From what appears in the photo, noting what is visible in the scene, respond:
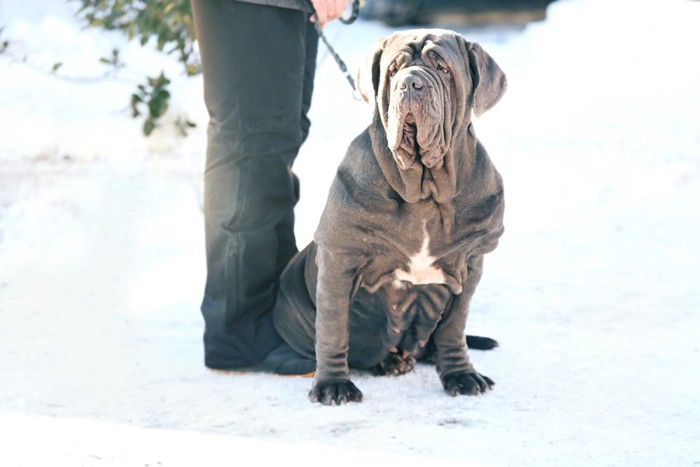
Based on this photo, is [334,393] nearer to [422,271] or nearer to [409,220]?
[422,271]

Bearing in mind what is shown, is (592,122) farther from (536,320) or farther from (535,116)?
(536,320)

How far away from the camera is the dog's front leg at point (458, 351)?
9.82ft

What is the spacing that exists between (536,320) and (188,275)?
157 centimetres

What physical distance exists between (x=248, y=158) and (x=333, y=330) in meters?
0.60

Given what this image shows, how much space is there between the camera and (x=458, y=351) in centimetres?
306

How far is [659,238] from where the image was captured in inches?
197

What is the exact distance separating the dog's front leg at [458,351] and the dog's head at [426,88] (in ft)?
1.56

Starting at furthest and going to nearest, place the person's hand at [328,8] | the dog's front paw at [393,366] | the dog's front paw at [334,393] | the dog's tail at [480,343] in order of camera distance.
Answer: the dog's tail at [480,343]
the dog's front paw at [393,366]
the person's hand at [328,8]
the dog's front paw at [334,393]

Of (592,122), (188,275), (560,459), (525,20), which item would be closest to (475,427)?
(560,459)

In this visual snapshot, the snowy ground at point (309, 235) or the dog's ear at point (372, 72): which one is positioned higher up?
the dog's ear at point (372, 72)

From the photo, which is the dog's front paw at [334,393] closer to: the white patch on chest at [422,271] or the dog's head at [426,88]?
the white patch on chest at [422,271]

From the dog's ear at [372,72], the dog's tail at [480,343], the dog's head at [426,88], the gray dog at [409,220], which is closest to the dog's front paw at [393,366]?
the gray dog at [409,220]

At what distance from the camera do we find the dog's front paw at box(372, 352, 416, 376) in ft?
10.5

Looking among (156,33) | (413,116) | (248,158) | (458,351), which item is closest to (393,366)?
(458,351)
